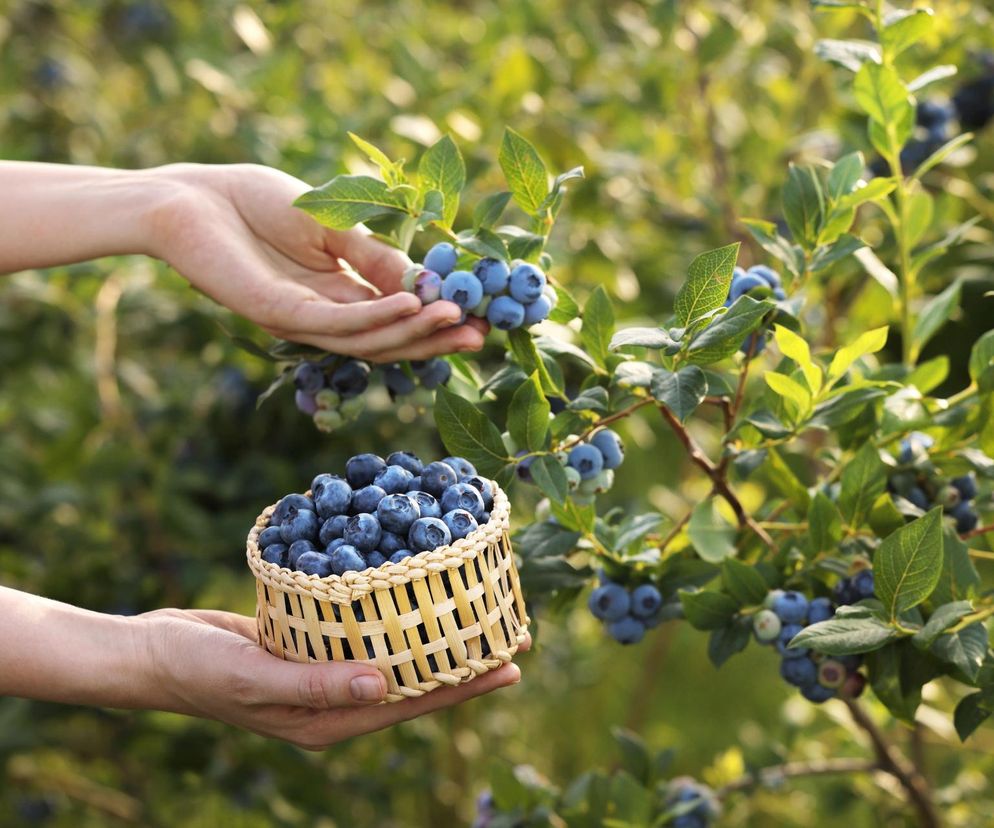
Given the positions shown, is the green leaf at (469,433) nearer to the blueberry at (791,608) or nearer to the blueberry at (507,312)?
the blueberry at (507,312)

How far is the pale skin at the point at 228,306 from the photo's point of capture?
102cm

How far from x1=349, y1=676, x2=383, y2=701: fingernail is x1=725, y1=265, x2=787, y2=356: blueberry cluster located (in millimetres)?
481

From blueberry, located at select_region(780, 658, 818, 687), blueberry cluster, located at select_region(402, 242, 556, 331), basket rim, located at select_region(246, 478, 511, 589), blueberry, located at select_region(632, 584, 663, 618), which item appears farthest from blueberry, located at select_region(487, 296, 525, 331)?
blueberry, located at select_region(780, 658, 818, 687)

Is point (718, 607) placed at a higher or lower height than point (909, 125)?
lower

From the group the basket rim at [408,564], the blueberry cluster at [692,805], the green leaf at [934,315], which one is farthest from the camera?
the blueberry cluster at [692,805]

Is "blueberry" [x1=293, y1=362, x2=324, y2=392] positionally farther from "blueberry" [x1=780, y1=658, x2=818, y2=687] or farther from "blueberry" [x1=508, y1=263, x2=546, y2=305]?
"blueberry" [x1=780, y1=658, x2=818, y2=687]

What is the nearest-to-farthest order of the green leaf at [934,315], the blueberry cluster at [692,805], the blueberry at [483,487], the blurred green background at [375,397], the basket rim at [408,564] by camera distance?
the basket rim at [408,564] → the blueberry at [483,487] → the green leaf at [934,315] → the blueberry cluster at [692,805] → the blurred green background at [375,397]

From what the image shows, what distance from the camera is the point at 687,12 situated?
2105 mm

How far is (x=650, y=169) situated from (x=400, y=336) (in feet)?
3.91

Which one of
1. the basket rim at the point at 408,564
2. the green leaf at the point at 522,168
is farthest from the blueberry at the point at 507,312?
the basket rim at the point at 408,564

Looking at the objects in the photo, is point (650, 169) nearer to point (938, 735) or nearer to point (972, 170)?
point (972, 170)

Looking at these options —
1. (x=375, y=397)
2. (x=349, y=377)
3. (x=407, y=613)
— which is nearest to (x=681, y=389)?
(x=407, y=613)

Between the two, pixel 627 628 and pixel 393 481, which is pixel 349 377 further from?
pixel 627 628

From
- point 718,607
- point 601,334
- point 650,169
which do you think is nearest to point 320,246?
point 601,334
